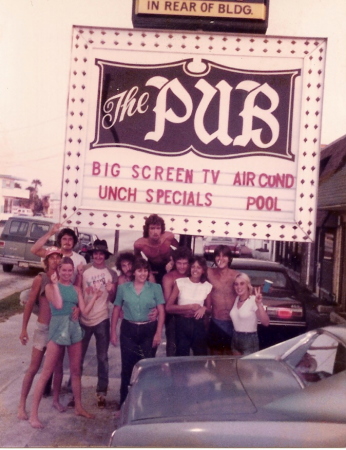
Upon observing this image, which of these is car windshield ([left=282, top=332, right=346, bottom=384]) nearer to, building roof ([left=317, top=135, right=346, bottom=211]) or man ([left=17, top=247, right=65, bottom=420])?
man ([left=17, top=247, right=65, bottom=420])

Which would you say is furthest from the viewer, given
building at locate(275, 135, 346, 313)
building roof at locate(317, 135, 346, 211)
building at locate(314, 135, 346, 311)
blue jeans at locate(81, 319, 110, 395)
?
building at locate(275, 135, 346, 313)

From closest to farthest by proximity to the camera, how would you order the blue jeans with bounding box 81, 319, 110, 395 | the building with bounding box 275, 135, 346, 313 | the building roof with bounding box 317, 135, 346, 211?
the blue jeans with bounding box 81, 319, 110, 395 → the building roof with bounding box 317, 135, 346, 211 → the building with bounding box 275, 135, 346, 313

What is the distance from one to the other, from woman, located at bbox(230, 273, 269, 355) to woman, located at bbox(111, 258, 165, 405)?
641 millimetres

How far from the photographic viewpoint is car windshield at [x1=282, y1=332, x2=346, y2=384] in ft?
9.05

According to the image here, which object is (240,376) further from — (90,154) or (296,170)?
(90,154)

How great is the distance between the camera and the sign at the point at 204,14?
353 centimetres

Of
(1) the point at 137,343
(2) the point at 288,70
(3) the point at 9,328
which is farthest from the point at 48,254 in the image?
(3) the point at 9,328

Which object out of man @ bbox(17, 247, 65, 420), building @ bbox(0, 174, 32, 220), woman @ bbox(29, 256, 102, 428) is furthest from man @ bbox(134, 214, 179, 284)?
building @ bbox(0, 174, 32, 220)

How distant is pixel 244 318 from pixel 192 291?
492mm

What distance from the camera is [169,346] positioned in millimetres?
4430

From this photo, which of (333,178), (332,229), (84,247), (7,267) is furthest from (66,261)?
(332,229)

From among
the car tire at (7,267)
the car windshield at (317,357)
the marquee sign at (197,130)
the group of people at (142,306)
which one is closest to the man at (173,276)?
the group of people at (142,306)

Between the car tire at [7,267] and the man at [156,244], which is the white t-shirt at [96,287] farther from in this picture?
the car tire at [7,267]

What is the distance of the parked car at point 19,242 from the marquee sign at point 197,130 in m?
9.42
